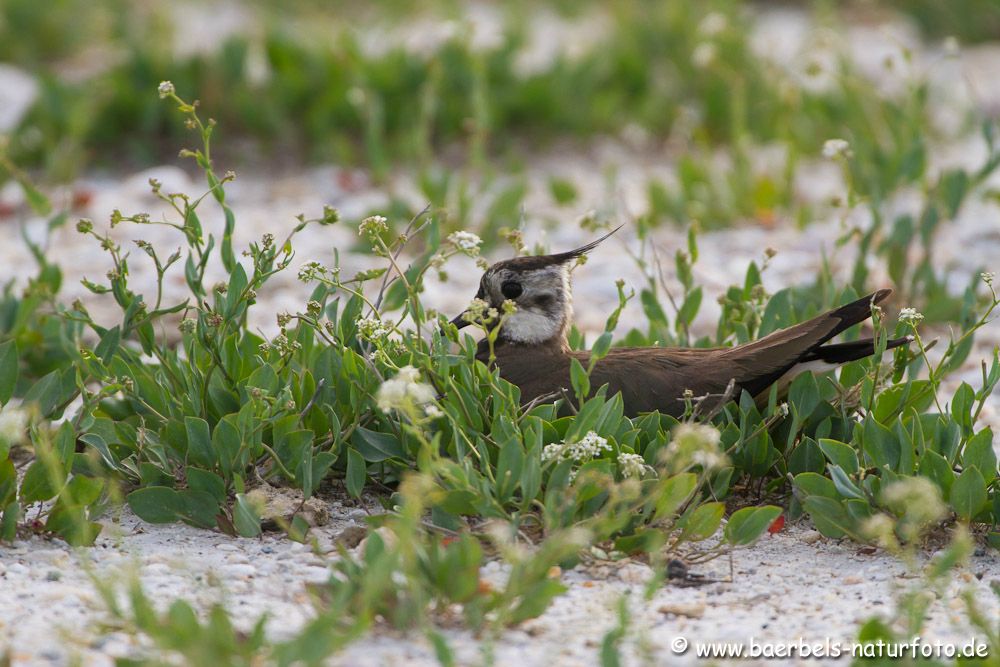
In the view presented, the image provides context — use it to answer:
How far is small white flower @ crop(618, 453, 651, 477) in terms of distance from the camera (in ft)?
10.1

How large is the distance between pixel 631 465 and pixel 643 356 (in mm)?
875

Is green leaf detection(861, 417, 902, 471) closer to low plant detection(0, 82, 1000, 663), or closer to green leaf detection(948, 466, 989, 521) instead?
low plant detection(0, 82, 1000, 663)

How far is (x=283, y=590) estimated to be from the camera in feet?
9.83

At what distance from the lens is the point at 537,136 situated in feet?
25.7

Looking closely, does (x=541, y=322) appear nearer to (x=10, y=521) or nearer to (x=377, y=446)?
(x=377, y=446)

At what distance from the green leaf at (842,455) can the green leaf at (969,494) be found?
0.82ft

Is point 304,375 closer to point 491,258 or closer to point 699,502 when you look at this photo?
point 699,502

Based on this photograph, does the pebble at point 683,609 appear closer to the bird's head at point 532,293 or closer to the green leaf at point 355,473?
the green leaf at point 355,473

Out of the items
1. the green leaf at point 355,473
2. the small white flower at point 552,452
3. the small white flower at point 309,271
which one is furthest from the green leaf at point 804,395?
the small white flower at point 309,271

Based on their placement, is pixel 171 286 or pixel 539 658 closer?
pixel 539 658

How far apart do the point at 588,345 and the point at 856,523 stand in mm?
1991

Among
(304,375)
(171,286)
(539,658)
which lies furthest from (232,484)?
(171,286)

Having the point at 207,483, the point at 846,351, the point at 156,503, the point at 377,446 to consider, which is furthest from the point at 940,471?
the point at 156,503

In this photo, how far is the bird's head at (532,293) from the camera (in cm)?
425
